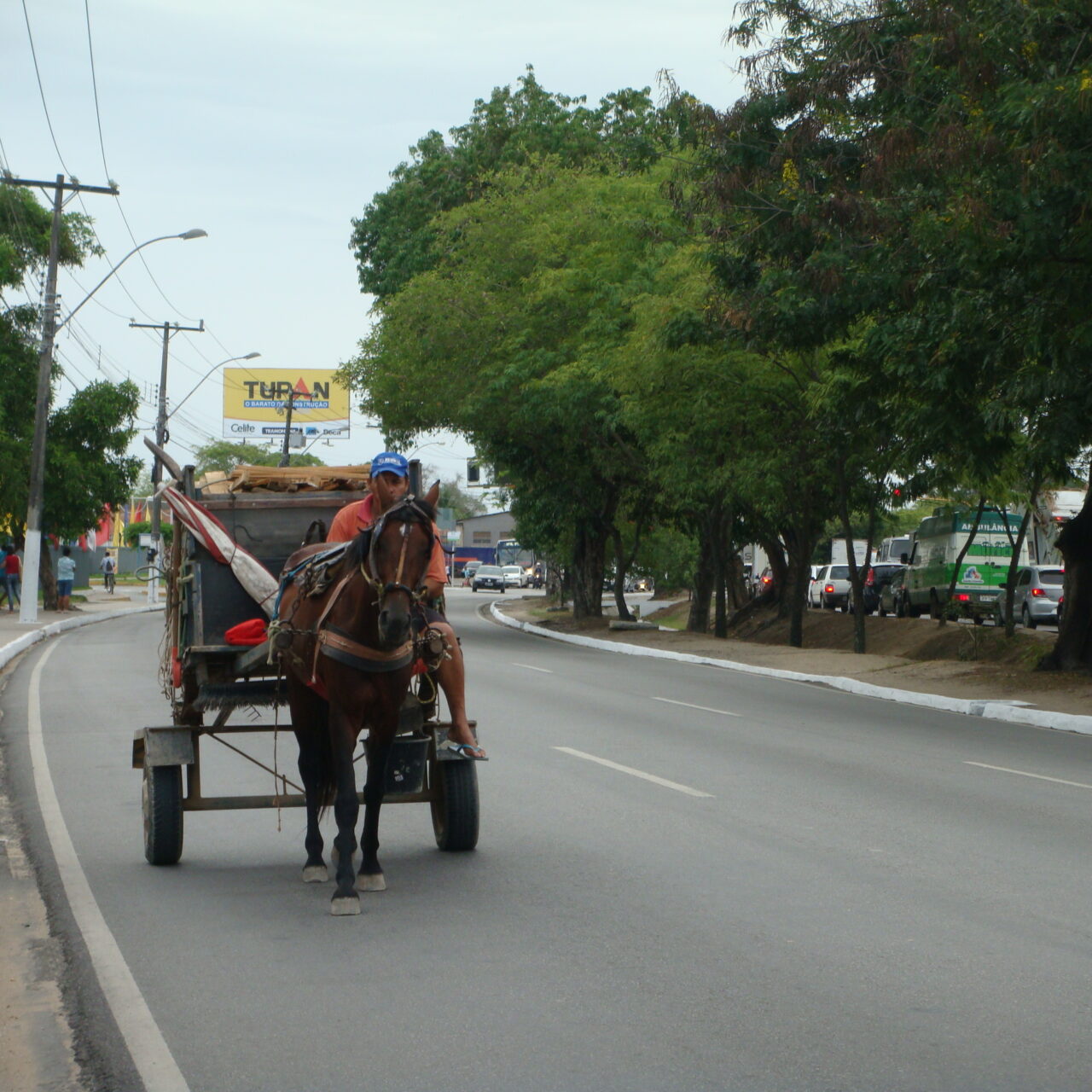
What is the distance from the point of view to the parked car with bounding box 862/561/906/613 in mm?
45816

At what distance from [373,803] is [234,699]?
1257 millimetres

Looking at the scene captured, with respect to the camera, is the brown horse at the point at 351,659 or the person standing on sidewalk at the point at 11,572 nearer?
the brown horse at the point at 351,659

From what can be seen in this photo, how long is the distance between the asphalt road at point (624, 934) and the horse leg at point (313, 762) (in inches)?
5.8

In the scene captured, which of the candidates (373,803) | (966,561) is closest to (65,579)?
(966,561)

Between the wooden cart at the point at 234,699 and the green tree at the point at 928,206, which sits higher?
the green tree at the point at 928,206

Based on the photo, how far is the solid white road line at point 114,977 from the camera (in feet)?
15.6

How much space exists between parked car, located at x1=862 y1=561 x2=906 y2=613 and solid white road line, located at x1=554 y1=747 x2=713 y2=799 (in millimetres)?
33725

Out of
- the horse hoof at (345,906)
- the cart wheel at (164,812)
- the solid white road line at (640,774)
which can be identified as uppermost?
the cart wheel at (164,812)

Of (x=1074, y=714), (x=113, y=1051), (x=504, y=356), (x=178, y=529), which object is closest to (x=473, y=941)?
(x=113, y=1051)

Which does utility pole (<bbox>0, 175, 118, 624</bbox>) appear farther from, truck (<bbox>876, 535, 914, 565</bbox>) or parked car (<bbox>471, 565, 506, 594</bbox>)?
parked car (<bbox>471, 565, 506, 594</bbox>)

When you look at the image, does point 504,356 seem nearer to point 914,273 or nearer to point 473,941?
point 914,273

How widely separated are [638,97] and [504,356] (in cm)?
1918

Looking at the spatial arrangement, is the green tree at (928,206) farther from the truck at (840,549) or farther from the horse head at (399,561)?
the truck at (840,549)

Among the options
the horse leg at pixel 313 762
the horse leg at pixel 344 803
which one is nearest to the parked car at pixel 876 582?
the horse leg at pixel 313 762
